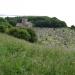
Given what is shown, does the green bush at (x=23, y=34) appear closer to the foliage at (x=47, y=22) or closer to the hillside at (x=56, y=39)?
the hillside at (x=56, y=39)

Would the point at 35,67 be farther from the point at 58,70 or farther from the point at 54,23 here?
the point at 54,23

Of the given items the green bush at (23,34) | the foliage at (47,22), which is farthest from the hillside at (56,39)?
the foliage at (47,22)

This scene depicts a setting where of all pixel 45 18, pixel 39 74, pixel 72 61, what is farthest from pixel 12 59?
pixel 45 18

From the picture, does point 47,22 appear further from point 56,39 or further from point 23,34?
point 23,34

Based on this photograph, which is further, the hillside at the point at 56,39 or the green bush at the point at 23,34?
A: the green bush at the point at 23,34

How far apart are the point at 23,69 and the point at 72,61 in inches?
57.3

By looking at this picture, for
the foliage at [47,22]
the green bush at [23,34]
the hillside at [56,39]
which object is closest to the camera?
the hillside at [56,39]

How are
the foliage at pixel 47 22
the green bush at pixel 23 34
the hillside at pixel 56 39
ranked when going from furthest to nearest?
the foliage at pixel 47 22 < the green bush at pixel 23 34 < the hillside at pixel 56 39

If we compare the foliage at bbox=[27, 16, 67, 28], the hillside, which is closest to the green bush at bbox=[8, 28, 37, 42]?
the hillside

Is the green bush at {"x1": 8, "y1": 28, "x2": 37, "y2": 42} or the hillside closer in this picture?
the hillside

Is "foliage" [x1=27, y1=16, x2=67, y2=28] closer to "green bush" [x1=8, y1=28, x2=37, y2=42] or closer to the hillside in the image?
the hillside

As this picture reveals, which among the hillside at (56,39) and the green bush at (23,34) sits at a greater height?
the green bush at (23,34)

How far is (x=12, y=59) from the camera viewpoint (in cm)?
642

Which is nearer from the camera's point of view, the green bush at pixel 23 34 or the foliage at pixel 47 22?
the green bush at pixel 23 34
